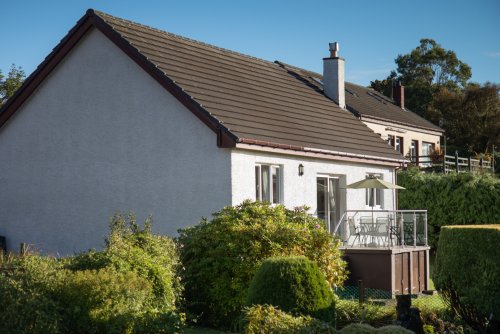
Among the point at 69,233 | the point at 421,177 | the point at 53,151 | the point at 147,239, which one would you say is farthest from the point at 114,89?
the point at 421,177

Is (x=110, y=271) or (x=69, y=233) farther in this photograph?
(x=69, y=233)

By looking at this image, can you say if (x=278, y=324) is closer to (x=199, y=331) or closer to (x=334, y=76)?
(x=199, y=331)

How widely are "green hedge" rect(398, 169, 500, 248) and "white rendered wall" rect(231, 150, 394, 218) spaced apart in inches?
180

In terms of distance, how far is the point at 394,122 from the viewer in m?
42.4

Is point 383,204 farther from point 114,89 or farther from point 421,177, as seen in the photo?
point 114,89

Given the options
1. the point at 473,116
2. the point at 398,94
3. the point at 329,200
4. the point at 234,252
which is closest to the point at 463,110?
the point at 473,116

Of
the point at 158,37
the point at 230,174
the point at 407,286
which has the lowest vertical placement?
the point at 407,286

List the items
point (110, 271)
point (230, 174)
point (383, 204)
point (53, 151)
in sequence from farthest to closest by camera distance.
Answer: point (383, 204) → point (53, 151) → point (230, 174) → point (110, 271)

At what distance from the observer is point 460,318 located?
14352 millimetres

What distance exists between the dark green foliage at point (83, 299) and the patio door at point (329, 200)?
38.9 ft

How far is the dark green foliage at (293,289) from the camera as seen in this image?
12906 millimetres

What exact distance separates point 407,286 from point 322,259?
547cm

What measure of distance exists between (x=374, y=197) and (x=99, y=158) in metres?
9.84

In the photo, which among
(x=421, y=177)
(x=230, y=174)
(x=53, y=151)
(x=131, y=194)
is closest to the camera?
(x=230, y=174)
